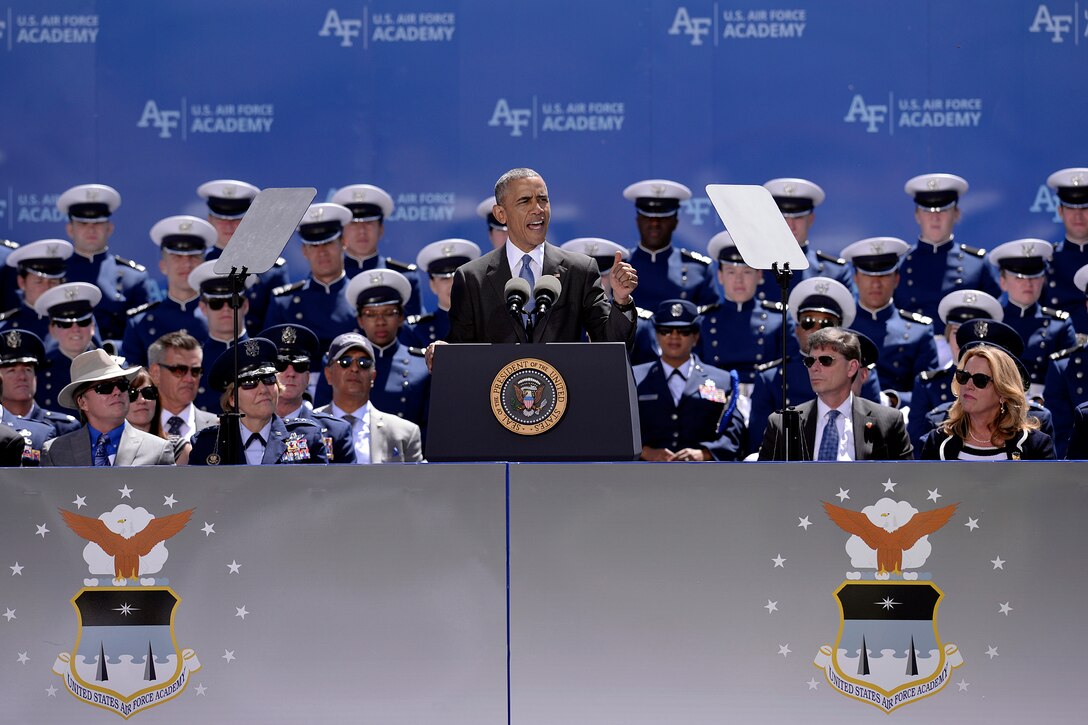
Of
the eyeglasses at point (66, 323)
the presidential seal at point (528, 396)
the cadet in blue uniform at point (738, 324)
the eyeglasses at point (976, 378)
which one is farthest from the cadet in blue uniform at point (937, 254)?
the eyeglasses at point (66, 323)

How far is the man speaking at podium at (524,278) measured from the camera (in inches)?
138

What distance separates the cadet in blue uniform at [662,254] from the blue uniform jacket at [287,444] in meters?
2.43

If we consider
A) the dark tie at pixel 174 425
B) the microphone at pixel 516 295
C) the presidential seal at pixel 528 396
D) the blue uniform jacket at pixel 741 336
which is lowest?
the dark tie at pixel 174 425

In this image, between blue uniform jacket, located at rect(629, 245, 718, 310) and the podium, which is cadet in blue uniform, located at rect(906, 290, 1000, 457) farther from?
the podium

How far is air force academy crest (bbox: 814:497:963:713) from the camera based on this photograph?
2.77 m

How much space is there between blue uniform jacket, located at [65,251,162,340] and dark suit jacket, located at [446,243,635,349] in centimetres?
363

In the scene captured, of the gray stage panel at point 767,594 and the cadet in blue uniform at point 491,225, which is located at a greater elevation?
the cadet in blue uniform at point 491,225

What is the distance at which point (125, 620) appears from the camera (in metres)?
2.86

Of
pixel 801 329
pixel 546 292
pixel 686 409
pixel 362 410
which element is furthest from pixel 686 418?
pixel 546 292

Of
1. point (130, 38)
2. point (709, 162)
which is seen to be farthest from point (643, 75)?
point (130, 38)

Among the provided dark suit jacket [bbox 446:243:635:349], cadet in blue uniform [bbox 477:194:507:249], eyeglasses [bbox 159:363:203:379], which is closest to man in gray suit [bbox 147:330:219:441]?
eyeglasses [bbox 159:363:203:379]

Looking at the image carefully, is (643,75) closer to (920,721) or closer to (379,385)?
(379,385)

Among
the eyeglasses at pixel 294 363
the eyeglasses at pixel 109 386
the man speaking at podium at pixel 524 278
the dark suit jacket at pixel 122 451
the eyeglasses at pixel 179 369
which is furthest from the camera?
the eyeglasses at pixel 179 369

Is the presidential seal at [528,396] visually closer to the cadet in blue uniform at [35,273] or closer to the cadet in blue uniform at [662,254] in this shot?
the cadet in blue uniform at [662,254]
